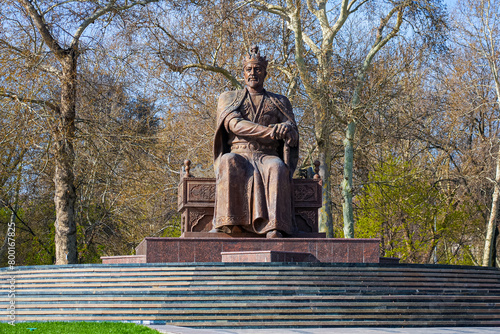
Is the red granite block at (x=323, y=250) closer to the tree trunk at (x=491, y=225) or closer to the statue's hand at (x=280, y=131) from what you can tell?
the statue's hand at (x=280, y=131)

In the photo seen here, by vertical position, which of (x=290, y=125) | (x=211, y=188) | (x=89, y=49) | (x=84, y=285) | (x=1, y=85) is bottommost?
(x=84, y=285)

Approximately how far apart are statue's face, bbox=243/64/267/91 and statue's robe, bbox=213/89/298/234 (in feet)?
0.92

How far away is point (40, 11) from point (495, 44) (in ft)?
47.9

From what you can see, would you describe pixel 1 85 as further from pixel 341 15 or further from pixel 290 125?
pixel 341 15

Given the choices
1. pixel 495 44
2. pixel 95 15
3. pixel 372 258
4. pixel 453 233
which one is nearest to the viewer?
pixel 372 258

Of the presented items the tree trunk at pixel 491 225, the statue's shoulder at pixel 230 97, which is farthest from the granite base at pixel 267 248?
the tree trunk at pixel 491 225

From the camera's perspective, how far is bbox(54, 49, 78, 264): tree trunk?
1549cm

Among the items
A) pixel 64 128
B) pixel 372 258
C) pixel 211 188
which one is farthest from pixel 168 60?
pixel 372 258

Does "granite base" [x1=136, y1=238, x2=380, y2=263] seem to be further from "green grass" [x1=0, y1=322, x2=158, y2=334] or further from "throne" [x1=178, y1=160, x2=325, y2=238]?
"green grass" [x1=0, y1=322, x2=158, y2=334]

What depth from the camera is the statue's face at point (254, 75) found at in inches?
→ 462

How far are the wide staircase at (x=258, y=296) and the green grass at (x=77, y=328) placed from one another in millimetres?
512

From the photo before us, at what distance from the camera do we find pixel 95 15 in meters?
16.5

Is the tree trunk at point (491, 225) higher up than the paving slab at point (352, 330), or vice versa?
the tree trunk at point (491, 225)

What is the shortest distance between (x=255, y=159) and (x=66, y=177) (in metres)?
6.11
